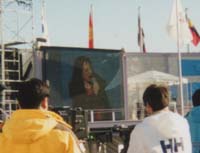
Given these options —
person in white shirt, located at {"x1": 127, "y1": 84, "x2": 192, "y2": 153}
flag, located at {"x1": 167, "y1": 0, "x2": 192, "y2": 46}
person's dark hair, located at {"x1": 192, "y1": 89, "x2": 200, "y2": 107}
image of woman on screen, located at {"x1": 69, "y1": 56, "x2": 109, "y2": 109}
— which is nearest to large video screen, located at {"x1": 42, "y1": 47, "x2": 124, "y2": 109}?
image of woman on screen, located at {"x1": 69, "y1": 56, "x2": 109, "y2": 109}

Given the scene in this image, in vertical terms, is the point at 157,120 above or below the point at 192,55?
below

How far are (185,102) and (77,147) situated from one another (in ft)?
55.5

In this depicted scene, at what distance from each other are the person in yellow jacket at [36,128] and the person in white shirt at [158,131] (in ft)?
1.86

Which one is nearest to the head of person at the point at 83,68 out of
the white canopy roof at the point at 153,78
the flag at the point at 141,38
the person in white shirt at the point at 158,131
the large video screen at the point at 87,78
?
the large video screen at the point at 87,78

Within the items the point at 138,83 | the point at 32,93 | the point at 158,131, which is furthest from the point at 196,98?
the point at 138,83

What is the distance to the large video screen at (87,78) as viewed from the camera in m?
19.0

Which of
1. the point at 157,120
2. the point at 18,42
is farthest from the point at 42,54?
the point at 157,120

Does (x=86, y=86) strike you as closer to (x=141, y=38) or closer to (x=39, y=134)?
(x=141, y=38)

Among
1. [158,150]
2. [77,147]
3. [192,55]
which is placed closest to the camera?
[77,147]

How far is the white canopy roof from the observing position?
19844mm

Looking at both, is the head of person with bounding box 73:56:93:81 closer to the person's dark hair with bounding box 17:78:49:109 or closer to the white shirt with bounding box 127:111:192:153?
the white shirt with bounding box 127:111:192:153

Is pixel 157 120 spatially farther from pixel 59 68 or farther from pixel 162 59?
pixel 162 59

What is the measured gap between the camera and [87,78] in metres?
19.5

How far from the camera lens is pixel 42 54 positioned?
18484 mm
